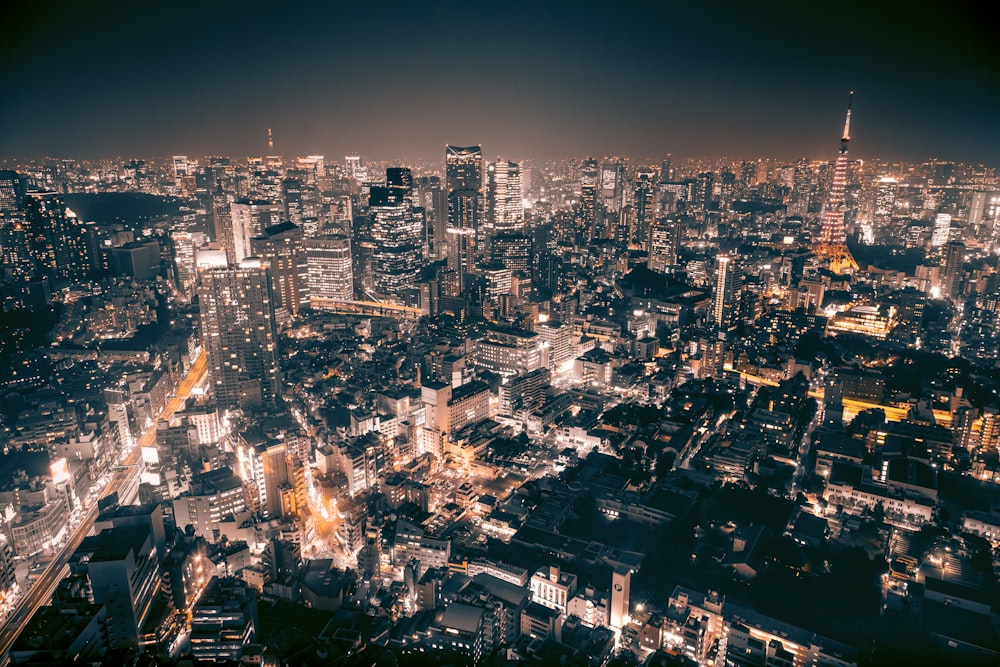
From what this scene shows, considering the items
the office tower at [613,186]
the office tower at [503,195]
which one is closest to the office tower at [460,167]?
→ the office tower at [503,195]

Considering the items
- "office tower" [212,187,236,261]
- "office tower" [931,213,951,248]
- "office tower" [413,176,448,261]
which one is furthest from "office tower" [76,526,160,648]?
"office tower" [931,213,951,248]

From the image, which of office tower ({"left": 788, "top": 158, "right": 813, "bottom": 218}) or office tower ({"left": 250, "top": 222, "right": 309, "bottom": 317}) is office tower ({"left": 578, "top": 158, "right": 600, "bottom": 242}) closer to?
office tower ({"left": 788, "top": 158, "right": 813, "bottom": 218})

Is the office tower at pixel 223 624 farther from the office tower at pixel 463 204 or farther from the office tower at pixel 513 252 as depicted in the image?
the office tower at pixel 513 252

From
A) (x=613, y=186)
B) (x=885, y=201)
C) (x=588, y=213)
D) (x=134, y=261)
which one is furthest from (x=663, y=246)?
(x=134, y=261)

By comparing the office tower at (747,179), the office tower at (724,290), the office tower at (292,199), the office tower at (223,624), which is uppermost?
the office tower at (747,179)

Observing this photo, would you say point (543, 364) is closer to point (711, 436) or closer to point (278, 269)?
point (711, 436)

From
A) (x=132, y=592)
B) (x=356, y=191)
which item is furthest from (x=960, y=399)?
(x=356, y=191)
